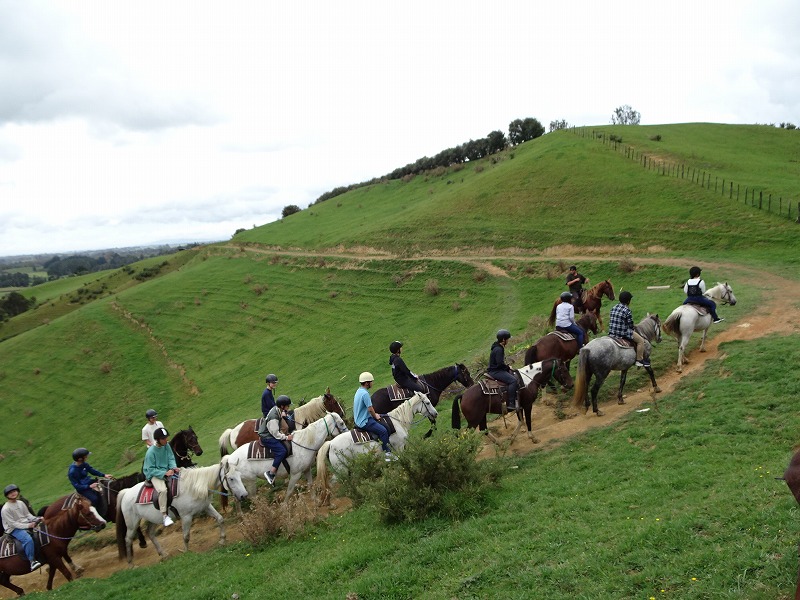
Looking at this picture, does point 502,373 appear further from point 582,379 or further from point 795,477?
point 795,477

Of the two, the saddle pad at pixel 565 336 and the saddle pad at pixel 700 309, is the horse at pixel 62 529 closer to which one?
the saddle pad at pixel 565 336

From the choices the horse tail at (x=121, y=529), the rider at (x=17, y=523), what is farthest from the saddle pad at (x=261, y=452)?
the rider at (x=17, y=523)

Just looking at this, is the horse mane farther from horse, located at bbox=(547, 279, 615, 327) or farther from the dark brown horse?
horse, located at bbox=(547, 279, 615, 327)

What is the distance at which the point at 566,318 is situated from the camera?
1580 centimetres

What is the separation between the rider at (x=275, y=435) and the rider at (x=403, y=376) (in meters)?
3.19

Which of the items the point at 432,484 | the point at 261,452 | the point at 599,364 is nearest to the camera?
the point at 432,484

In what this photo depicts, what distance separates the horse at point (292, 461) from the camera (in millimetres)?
12367

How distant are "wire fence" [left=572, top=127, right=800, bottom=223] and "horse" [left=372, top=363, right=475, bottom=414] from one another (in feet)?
94.9

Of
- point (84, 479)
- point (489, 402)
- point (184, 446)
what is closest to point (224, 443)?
point (184, 446)

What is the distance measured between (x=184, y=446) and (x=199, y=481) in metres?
4.17

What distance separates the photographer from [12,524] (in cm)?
1154

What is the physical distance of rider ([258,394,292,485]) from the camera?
496 inches

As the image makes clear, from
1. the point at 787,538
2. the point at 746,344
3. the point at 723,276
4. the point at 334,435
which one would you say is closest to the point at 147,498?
the point at 334,435

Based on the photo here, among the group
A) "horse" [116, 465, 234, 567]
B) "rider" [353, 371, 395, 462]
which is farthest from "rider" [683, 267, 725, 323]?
"horse" [116, 465, 234, 567]
